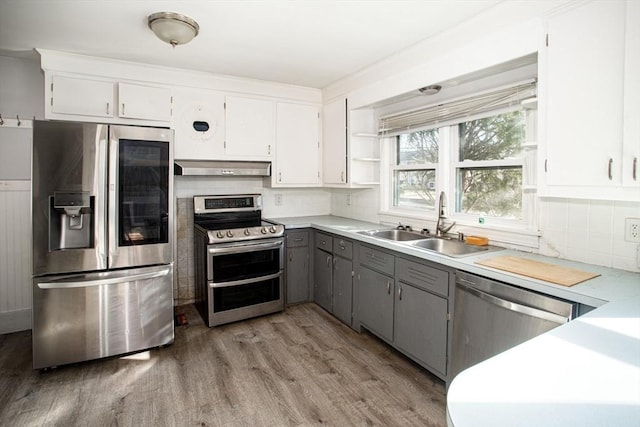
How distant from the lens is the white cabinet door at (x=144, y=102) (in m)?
3.12

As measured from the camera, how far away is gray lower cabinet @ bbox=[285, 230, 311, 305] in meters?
3.68

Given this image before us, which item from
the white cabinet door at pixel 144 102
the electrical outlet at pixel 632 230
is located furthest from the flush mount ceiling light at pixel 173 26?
the electrical outlet at pixel 632 230

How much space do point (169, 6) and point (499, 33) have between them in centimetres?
198

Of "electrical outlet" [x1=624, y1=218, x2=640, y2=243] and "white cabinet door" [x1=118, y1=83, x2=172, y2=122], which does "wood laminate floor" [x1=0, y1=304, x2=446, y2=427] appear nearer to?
"electrical outlet" [x1=624, y1=218, x2=640, y2=243]

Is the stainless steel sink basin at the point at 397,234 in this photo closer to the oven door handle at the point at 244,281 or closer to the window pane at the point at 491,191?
the window pane at the point at 491,191

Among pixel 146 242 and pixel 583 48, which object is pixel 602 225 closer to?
pixel 583 48

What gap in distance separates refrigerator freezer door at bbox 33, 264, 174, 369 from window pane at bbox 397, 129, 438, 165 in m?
2.32

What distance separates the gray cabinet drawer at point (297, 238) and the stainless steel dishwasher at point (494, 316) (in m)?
1.87

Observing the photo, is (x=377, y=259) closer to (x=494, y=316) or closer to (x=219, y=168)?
(x=494, y=316)

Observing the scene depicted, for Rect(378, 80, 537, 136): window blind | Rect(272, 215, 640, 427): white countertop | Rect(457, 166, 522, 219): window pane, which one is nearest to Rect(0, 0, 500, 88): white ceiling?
Rect(378, 80, 537, 136): window blind

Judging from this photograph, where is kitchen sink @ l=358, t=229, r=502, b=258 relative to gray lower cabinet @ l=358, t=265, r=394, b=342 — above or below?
above

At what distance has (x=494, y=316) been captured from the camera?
191cm

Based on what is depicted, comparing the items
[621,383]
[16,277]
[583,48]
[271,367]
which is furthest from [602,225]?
[16,277]

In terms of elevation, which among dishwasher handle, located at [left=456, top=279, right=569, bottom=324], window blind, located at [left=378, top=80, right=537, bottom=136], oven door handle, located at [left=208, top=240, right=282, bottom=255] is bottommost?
dishwasher handle, located at [left=456, top=279, right=569, bottom=324]
